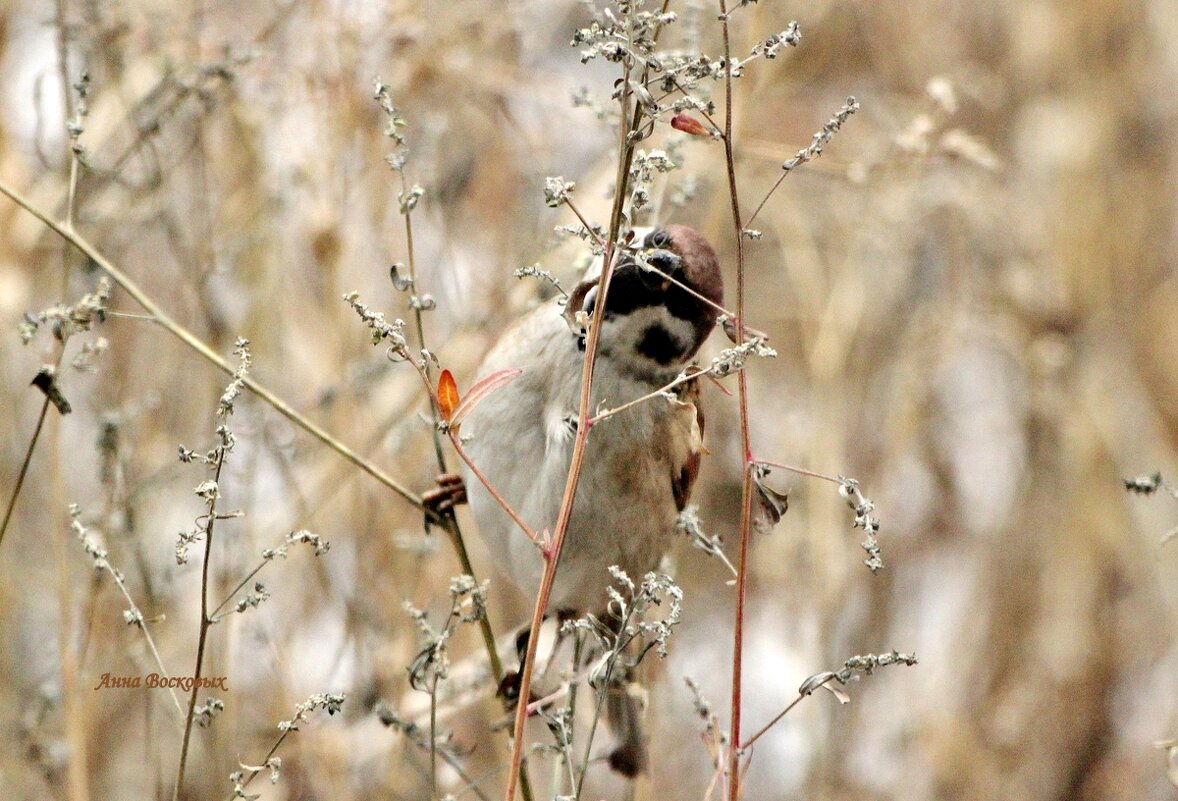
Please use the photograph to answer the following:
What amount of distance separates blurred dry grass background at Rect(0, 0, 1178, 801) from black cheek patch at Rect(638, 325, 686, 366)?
373 mm

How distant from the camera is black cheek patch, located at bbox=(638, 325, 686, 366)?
2.36 meters

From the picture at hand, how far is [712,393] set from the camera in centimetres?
299

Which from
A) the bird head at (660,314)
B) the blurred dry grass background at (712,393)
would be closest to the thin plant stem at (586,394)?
the blurred dry grass background at (712,393)

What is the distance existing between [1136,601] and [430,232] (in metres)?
2.62

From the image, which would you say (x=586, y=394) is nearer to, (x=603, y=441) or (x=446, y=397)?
(x=446, y=397)

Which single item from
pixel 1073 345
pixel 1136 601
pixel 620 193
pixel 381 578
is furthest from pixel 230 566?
pixel 1136 601

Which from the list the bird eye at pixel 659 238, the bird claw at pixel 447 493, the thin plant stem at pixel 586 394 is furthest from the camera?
the bird claw at pixel 447 493

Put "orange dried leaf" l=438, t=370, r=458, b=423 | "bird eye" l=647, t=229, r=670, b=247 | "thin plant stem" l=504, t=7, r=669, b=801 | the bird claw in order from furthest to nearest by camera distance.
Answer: the bird claw
"bird eye" l=647, t=229, r=670, b=247
"orange dried leaf" l=438, t=370, r=458, b=423
"thin plant stem" l=504, t=7, r=669, b=801

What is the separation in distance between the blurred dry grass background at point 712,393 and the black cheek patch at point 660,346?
37cm

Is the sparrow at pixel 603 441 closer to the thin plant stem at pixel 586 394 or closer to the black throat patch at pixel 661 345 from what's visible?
the black throat patch at pixel 661 345

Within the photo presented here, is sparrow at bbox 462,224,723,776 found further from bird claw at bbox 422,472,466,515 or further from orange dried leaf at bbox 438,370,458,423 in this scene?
orange dried leaf at bbox 438,370,458,423

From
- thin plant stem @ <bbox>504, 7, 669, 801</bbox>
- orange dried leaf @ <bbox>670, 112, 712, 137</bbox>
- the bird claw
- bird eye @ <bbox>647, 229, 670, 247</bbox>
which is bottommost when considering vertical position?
thin plant stem @ <bbox>504, 7, 669, 801</bbox>

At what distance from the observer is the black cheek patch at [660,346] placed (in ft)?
7.74

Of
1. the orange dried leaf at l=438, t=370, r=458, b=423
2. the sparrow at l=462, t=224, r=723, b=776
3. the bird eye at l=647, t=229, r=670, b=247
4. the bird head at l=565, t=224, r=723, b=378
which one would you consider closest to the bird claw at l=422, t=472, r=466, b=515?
the sparrow at l=462, t=224, r=723, b=776
